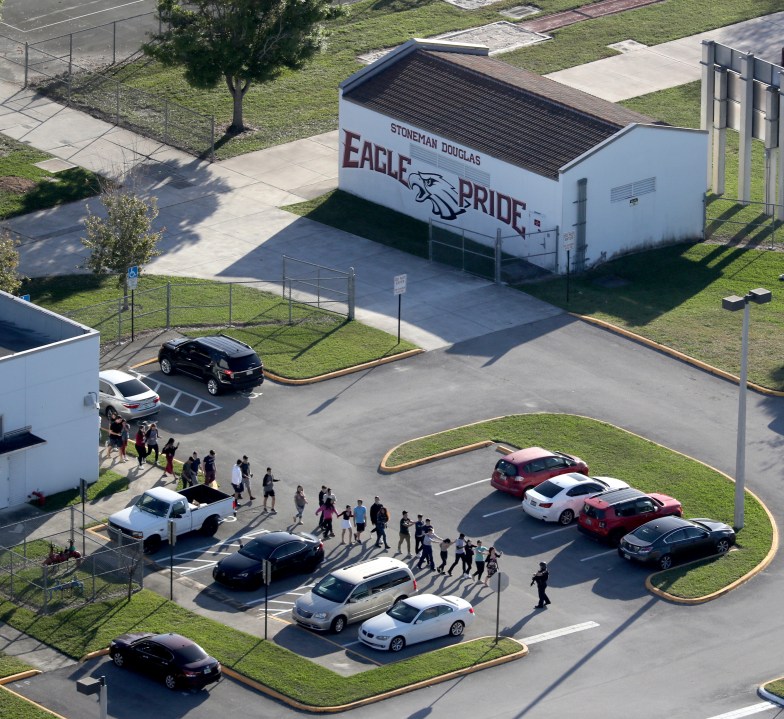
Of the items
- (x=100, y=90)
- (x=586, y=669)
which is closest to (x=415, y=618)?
(x=586, y=669)

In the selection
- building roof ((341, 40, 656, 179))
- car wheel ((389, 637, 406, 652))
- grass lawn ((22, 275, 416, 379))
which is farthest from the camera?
building roof ((341, 40, 656, 179))

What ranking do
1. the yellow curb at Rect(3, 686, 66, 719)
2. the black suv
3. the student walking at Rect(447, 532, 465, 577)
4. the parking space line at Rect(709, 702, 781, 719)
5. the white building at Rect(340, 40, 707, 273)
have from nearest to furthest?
1. the yellow curb at Rect(3, 686, 66, 719)
2. the parking space line at Rect(709, 702, 781, 719)
3. the student walking at Rect(447, 532, 465, 577)
4. the black suv
5. the white building at Rect(340, 40, 707, 273)

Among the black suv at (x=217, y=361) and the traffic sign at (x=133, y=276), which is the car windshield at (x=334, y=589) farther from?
the traffic sign at (x=133, y=276)

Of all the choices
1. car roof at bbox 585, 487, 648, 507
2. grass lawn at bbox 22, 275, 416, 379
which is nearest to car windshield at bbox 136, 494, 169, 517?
grass lawn at bbox 22, 275, 416, 379

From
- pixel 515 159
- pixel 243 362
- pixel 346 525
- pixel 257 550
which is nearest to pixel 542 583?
pixel 346 525

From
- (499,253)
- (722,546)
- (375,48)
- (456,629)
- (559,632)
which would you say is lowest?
Answer: (559,632)

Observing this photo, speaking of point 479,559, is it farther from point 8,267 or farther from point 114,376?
point 8,267

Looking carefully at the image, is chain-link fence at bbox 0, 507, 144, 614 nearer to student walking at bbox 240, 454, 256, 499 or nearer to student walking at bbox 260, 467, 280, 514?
student walking at bbox 260, 467, 280, 514
